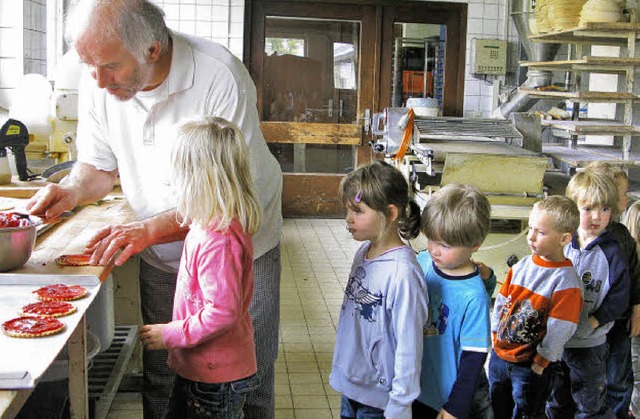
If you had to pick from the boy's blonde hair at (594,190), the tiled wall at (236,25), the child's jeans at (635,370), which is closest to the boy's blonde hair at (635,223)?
the boy's blonde hair at (594,190)

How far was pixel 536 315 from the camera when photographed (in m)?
2.54

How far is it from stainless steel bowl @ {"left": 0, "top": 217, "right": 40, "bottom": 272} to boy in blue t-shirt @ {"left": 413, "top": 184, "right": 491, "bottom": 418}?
105 cm

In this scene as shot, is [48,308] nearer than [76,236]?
Yes

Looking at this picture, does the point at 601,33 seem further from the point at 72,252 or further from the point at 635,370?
the point at 72,252

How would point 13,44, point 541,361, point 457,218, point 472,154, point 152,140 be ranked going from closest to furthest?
point 457,218 < point 152,140 < point 541,361 < point 472,154 < point 13,44

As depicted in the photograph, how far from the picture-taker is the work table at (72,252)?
198 centimetres

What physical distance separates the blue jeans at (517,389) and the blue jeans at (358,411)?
71 cm

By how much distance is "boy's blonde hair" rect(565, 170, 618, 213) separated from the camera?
8.78 ft

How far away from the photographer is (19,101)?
3857mm

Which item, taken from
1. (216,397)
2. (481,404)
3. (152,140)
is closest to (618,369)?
(481,404)

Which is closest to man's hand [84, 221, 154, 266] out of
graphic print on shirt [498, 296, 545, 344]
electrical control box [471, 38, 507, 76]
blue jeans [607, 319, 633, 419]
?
graphic print on shirt [498, 296, 545, 344]

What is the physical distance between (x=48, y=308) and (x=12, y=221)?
17.1 inches

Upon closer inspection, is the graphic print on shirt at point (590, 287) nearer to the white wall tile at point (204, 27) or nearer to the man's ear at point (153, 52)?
the man's ear at point (153, 52)

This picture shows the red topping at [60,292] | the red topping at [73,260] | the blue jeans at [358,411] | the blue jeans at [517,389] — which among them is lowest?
the blue jeans at [517,389]
